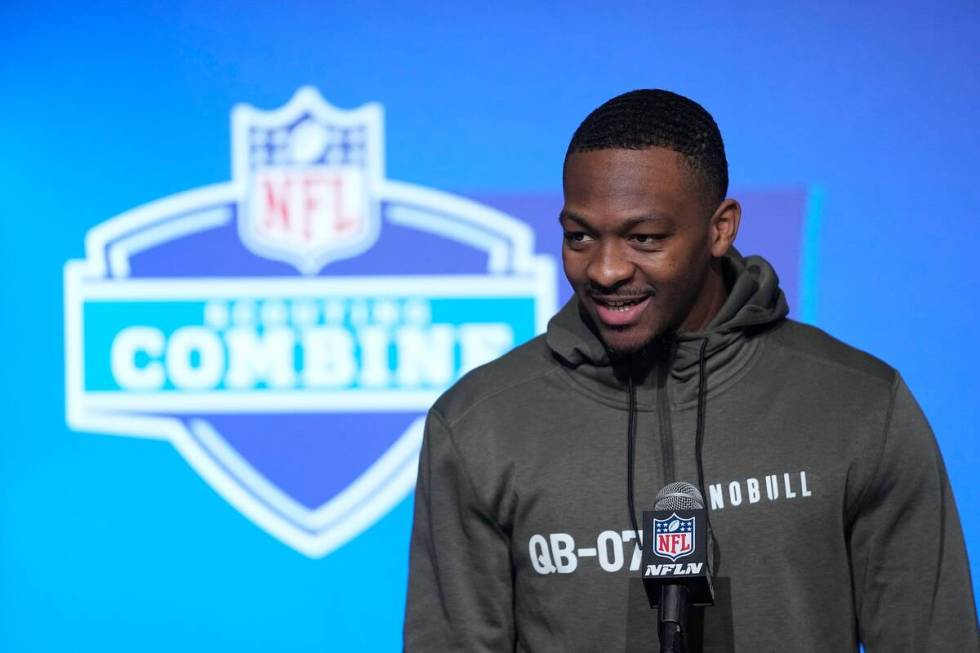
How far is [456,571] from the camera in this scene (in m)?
1.34

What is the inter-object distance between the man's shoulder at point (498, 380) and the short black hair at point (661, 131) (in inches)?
9.6

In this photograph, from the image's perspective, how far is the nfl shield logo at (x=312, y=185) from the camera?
2480 mm

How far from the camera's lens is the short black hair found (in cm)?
129

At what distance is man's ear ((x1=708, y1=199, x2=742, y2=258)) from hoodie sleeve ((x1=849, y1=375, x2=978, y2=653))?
26cm

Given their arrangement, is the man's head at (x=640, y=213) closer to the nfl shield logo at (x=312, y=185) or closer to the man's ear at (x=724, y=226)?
the man's ear at (x=724, y=226)

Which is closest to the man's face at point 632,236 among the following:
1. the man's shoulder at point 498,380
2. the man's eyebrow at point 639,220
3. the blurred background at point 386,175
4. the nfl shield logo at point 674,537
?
the man's eyebrow at point 639,220

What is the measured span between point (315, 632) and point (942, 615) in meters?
1.54

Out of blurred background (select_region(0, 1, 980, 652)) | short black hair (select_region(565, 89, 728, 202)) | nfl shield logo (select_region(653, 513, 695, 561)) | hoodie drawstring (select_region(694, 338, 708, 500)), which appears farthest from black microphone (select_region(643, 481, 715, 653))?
blurred background (select_region(0, 1, 980, 652))

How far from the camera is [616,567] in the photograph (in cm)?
129

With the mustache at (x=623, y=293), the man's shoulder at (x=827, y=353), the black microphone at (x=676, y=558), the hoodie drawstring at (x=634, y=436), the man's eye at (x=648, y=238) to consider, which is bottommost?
the black microphone at (x=676, y=558)

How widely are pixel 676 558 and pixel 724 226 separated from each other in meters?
0.41

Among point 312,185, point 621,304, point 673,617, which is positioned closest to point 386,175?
point 312,185

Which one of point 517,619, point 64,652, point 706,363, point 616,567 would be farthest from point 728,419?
point 64,652

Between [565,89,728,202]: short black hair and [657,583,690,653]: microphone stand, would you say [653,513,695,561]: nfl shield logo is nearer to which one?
[657,583,690,653]: microphone stand
